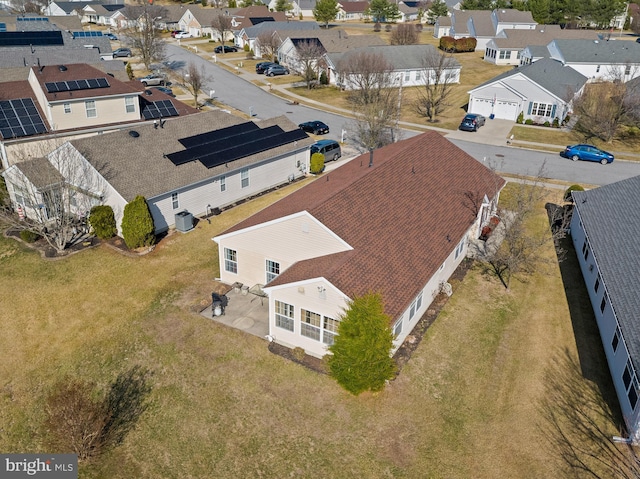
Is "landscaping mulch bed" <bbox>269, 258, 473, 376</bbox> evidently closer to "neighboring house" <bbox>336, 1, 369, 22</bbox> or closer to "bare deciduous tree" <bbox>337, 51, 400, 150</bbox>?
"bare deciduous tree" <bbox>337, 51, 400, 150</bbox>

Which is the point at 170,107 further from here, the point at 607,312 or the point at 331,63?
the point at 607,312

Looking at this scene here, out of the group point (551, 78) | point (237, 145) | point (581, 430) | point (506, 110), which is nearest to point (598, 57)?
point (551, 78)

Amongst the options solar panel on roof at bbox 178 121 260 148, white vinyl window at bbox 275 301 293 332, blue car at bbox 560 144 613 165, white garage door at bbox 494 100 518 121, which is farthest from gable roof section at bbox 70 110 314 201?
white garage door at bbox 494 100 518 121

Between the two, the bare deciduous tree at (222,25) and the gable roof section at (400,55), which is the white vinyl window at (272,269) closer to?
the gable roof section at (400,55)

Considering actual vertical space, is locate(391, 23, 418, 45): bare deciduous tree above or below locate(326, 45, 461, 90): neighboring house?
above

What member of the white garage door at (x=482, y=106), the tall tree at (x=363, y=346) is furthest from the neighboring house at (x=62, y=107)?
the white garage door at (x=482, y=106)

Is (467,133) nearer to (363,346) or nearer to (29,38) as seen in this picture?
(363,346)

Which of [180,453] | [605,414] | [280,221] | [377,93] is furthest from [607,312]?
[377,93]
